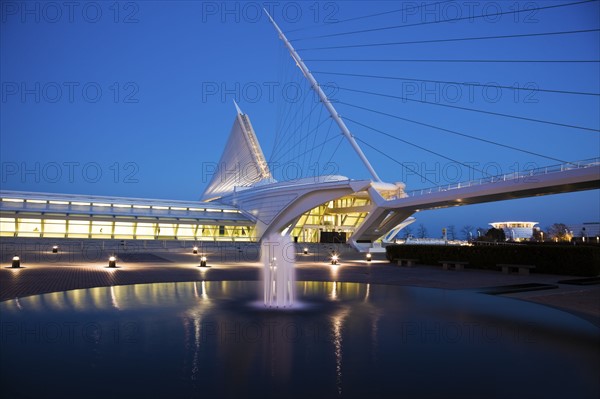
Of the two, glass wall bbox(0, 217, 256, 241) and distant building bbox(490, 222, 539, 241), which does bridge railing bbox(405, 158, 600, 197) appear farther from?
distant building bbox(490, 222, 539, 241)

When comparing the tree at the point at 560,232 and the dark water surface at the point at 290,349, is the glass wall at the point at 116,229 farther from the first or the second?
the tree at the point at 560,232

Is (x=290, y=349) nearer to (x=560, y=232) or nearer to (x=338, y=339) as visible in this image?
(x=338, y=339)

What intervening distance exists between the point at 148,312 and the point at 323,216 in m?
57.4

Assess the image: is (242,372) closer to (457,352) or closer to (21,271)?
(457,352)

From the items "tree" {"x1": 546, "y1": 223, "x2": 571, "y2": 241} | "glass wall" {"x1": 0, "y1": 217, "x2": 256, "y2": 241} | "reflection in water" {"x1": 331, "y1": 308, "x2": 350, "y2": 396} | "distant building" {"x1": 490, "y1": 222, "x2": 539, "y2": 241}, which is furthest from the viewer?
"tree" {"x1": 546, "y1": 223, "x2": 571, "y2": 241}

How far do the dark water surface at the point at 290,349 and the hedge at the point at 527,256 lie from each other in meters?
10.5

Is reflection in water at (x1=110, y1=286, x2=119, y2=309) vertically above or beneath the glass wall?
beneath

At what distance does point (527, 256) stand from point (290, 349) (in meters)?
18.6

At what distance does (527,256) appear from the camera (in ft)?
72.3

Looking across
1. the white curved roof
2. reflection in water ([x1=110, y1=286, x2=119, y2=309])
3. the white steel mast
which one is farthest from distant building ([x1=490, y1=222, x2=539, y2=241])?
reflection in water ([x1=110, y1=286, x2=119, y2=309])

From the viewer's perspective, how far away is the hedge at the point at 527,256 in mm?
19984

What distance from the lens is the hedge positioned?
20.0 meters

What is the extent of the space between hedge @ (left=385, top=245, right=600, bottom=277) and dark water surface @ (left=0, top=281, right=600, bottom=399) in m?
10.5

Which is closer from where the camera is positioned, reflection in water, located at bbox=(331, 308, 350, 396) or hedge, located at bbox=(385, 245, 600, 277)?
reflection in water, located at bbox=(331, 308, 350, 396)
